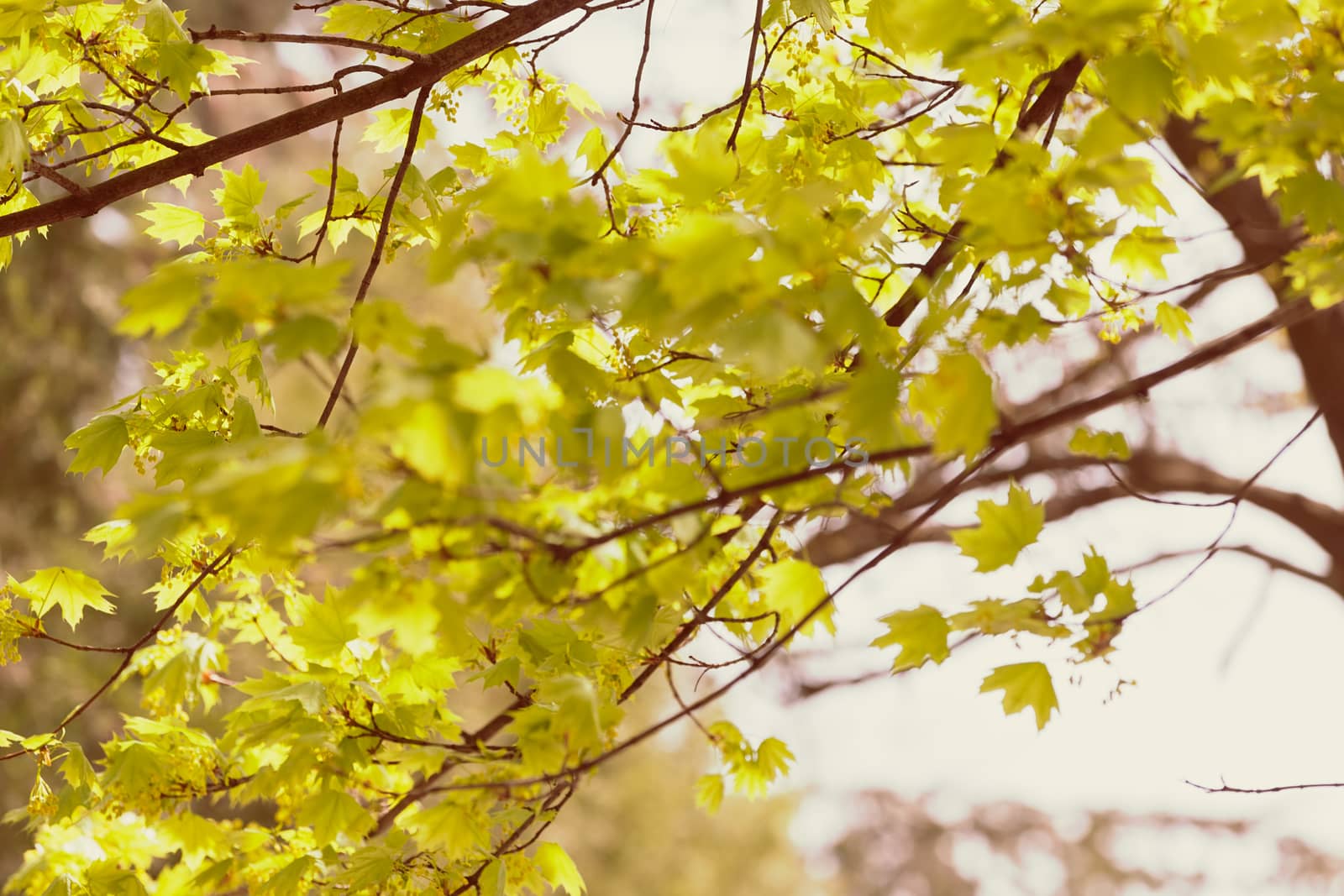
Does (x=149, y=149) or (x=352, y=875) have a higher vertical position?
(x=149, y=149)

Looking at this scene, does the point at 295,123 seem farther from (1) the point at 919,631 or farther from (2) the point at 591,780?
(2) the point at 591,780

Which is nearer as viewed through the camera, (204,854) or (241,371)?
(241,371)

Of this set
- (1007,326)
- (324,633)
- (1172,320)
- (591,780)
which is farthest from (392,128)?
(591,780)

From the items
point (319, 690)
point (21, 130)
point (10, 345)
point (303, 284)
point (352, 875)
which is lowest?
point (352, 875)

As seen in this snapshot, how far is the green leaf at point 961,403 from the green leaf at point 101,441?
67.0 inches

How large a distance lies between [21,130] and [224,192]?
15.5 inches

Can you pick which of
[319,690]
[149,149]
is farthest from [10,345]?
[319,690]

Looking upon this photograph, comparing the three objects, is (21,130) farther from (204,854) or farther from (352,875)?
(204,854)

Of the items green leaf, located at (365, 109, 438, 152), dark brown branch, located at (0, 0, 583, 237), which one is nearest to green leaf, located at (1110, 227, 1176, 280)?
dark brown branch, located at (0, 0, 583, 237)

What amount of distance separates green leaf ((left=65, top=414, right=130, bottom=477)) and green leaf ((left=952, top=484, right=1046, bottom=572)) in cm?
171

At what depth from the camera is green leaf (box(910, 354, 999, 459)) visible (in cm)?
104

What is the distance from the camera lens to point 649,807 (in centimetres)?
1248

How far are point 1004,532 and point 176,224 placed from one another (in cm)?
193

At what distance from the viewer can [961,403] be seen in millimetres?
1065
